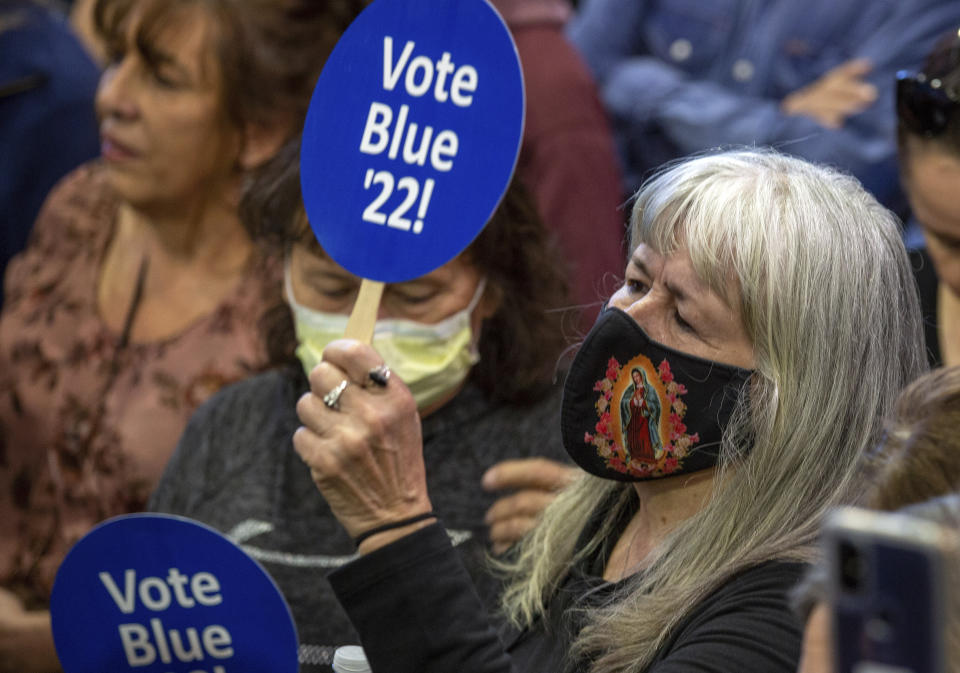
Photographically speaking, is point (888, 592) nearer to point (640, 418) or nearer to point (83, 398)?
point (640, 418)

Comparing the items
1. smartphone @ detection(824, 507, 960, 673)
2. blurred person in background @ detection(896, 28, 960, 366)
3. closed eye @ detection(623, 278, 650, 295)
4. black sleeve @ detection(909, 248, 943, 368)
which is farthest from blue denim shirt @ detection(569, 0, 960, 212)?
smartphone @ detection(824, 507, 960, 673)

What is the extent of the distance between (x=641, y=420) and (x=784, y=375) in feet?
0.59

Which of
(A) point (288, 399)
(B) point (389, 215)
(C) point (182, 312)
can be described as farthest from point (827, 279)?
(C) point (182, 312)

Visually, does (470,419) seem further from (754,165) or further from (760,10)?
(760,10)

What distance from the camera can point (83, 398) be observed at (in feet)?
9.04

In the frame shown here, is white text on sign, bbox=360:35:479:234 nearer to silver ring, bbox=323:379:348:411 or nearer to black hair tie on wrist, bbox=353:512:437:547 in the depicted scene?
silver ring, bbox=323:379:348:411

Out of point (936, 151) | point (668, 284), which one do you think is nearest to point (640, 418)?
point (668, 284)

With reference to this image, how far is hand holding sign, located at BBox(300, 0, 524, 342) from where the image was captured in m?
1.57

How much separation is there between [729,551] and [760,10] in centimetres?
200

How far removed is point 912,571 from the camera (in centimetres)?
71

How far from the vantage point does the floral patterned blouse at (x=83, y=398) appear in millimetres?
2621

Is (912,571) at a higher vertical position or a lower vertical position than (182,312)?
higher

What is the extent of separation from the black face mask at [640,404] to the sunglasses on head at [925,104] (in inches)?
27.8

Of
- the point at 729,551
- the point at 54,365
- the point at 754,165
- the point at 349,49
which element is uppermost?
the point at 349,49
